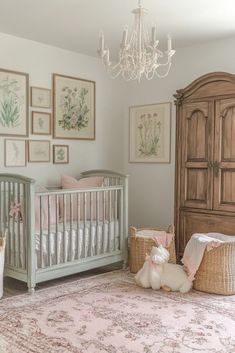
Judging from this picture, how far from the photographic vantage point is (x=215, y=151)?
12.8 feet

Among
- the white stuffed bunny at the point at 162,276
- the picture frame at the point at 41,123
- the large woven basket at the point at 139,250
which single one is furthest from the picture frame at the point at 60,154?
the white stuffed bunny at the point at 162,276

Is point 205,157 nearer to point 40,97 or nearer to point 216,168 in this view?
point 216,168

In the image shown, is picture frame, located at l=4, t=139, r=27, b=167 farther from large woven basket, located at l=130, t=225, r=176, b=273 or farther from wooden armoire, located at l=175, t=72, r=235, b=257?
wooden armoire, located at l=175, t=72, r=235, b=257

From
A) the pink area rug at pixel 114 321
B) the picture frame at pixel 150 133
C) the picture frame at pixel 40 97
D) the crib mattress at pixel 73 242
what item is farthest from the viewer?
the picture frame at pixel 150 133

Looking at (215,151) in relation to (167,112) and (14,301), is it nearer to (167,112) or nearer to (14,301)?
(167,112)

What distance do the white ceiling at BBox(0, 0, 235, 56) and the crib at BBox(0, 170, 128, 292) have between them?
1367 mm

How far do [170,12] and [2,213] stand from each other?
2.23m

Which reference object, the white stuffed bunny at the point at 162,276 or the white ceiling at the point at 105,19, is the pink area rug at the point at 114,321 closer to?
the white stuffed bunny at the point at 162,276

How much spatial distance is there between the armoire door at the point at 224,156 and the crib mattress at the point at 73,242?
1.08m

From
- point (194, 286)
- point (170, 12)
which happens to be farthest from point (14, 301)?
point (170, 12)

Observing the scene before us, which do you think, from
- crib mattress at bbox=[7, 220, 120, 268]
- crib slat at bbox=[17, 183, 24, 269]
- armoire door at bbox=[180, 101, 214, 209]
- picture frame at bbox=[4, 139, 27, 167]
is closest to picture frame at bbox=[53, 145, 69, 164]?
picture frame at bbox=[4, 139, 27, 167]

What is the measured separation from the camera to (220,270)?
3.28m

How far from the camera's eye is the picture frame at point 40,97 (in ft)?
13.4

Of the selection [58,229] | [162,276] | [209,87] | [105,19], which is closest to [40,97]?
[105,19]
